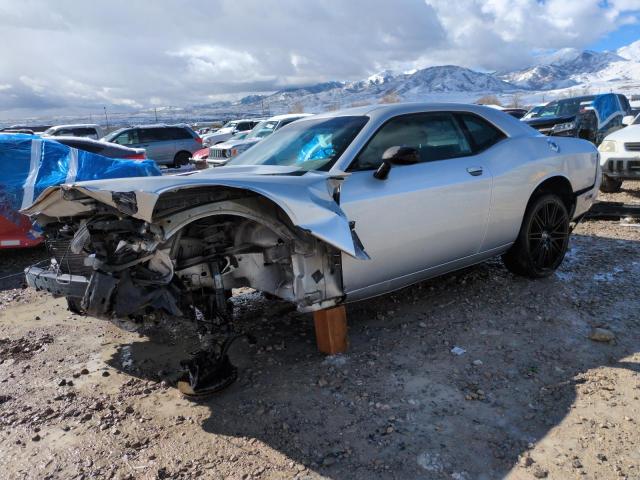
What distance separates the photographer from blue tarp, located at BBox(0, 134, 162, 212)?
6.04 m

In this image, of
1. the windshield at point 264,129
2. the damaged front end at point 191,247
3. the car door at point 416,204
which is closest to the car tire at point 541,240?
the car door at point 416,204

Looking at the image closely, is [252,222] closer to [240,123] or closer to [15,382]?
[15,382]

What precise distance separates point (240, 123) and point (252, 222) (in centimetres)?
2442

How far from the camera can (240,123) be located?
26.6 m

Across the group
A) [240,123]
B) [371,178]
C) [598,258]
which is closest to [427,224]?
[371,178]

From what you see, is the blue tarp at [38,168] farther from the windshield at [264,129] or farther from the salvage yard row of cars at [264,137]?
the windshield at [264,129]

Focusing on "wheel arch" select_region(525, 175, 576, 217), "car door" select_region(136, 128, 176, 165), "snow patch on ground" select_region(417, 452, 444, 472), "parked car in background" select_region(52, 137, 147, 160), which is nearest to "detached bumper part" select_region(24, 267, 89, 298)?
"snow patch on ground" select_region(417, 452, 444, 472)

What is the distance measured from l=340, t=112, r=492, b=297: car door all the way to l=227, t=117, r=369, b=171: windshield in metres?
0.20

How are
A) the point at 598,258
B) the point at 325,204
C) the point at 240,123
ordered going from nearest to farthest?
the point at 325,204, the point at 598,258, the point at 240,123

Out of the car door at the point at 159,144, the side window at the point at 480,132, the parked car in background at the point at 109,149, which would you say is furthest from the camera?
the car door at the point at 159,144

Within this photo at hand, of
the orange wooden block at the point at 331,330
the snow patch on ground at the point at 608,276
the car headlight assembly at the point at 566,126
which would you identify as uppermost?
the car headlight assembly at the point at 566,126

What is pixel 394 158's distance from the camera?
326 centimetres

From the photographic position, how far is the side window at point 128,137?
1613 cm

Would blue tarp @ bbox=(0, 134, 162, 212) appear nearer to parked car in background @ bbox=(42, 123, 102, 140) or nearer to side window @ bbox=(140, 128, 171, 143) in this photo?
side window @ bbox=(140, 128, 171, 143)
